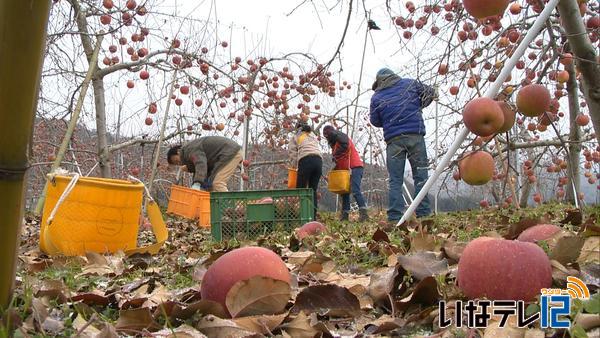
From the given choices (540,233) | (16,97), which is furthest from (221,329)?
(540,233)

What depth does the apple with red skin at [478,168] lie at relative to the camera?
281cm

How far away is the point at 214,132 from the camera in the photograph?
10.4 metres

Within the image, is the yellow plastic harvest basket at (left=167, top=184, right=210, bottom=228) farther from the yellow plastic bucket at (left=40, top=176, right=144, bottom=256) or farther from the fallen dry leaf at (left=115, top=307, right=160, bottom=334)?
the fallen dry leaf at (left=115, top=307, right=160, bottom=334)

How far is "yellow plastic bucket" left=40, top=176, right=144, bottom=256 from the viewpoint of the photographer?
3.65 meters

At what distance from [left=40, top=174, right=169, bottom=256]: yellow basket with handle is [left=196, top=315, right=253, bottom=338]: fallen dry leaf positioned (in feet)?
7.81

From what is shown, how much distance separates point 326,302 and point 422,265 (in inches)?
14.0

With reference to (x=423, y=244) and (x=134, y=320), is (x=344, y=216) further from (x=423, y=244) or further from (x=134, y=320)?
(x=134, y=320)

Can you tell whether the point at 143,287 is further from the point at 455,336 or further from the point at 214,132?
the point at 214,132

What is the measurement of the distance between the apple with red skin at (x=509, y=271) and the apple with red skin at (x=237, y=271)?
0.47 m

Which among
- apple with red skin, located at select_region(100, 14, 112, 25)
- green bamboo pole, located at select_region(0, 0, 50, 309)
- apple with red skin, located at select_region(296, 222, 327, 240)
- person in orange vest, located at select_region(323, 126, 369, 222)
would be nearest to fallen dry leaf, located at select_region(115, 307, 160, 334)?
green bamboo pole, located at select_region(0, 0, 50, 309)

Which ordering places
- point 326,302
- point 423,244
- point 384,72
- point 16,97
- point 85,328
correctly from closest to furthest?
point 16,97 → point 85,328 → point 326,302 → point 423,244 → point 384,72

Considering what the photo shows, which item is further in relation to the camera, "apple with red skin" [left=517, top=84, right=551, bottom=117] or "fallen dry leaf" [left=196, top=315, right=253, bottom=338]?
"apple with red skin" [left=517, top=84, right=551, bottom=117]

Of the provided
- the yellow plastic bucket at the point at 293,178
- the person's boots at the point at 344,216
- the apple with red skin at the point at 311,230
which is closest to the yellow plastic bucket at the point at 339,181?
the yellow plastic bucket at the point at 293,178

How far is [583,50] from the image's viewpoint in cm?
250
